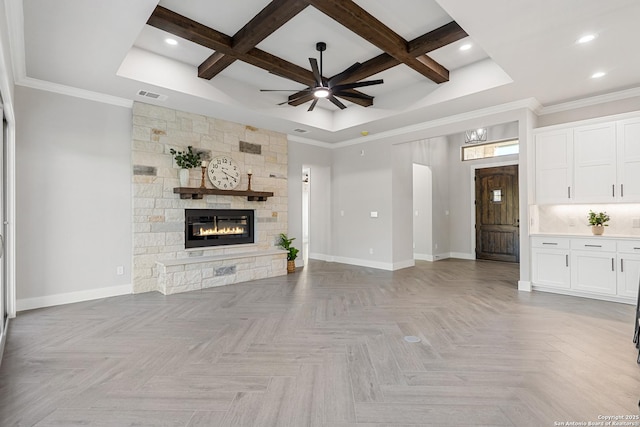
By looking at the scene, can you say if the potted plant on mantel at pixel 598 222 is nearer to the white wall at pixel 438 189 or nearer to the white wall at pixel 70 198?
the white wall at pixel 438 189

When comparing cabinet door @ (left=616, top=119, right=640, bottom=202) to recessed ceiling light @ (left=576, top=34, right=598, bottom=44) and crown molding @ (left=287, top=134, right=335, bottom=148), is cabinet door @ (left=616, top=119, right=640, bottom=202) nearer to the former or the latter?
recessed ceiling light @ (left=576, top=34, right=598, bottom=44)

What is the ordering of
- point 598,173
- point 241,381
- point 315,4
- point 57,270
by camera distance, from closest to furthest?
1. point 241,381
2. point 315,4
3. point 57,270
4. point 598,173

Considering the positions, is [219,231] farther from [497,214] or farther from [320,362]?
[497,214]

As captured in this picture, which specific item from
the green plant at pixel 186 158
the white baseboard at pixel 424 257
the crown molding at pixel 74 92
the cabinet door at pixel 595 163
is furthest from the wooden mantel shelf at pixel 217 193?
the cabinet door at pixel 595 163

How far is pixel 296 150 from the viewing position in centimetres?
692

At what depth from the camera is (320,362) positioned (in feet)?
8.26

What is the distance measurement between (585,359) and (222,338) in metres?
3.07

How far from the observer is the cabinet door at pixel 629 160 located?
408 centimetres

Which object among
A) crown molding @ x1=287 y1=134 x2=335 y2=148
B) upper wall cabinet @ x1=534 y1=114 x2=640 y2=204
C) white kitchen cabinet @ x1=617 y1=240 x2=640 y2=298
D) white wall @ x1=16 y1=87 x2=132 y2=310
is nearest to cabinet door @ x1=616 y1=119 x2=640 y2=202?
upper wall cabinet @ x1=534 y1=114 x2=640 y2=204

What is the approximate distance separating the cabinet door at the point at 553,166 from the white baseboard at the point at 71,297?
6274 mm

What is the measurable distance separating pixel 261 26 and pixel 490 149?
664cm

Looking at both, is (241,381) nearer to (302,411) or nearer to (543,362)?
(302,411)

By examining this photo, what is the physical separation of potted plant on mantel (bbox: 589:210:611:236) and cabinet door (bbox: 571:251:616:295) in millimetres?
364

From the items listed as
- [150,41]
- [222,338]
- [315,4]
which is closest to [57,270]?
[222,338]
